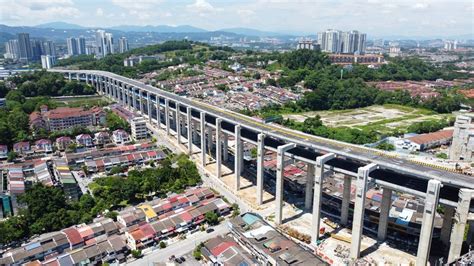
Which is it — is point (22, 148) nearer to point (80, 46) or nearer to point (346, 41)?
point (80, 46)

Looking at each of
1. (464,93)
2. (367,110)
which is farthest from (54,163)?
(464,93)

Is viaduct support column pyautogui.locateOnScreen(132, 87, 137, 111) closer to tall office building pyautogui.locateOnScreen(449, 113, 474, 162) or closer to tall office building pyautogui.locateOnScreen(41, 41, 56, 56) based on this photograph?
tall office building pyautogui.locateOnScreen(449, 113, 474, 162)

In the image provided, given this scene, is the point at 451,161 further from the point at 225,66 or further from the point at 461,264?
the point at 225,66

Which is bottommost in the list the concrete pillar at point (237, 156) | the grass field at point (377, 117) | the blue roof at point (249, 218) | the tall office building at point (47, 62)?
the blue roof at point (249, 218)

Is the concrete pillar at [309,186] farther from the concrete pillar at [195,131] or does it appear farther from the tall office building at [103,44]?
the tall office building at [103,44]

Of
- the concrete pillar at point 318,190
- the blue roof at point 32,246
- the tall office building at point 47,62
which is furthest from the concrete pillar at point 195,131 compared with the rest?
the tall office building at point 47,62

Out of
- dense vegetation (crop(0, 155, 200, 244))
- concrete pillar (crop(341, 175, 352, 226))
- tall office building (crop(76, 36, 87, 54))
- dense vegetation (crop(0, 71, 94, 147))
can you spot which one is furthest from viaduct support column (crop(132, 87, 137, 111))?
tall office building (crop(76, 36, 87, 54))
